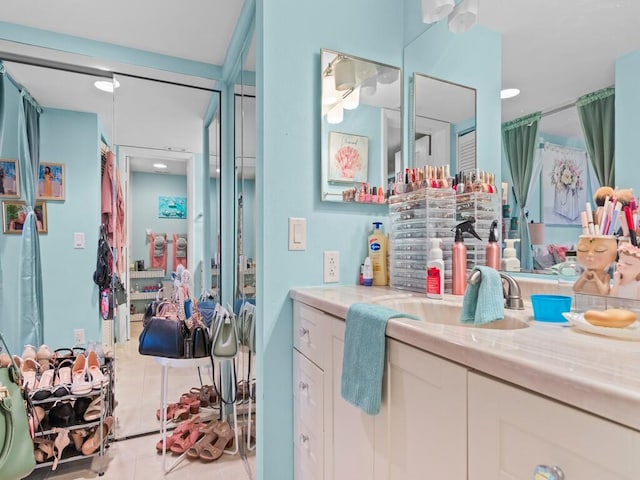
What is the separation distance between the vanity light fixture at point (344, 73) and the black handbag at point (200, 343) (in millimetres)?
1404

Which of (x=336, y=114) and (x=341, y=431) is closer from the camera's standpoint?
(x=341, y=431)

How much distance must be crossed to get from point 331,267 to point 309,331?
1.13ft

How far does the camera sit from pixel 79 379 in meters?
1.88

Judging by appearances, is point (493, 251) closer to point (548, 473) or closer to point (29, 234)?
point (548, 473)

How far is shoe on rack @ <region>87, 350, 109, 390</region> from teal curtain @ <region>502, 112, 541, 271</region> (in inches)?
81.5

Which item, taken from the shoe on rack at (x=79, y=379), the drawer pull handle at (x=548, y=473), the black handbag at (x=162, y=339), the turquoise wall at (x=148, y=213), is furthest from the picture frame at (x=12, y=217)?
the drawer pull handle at (x=548, y=473)

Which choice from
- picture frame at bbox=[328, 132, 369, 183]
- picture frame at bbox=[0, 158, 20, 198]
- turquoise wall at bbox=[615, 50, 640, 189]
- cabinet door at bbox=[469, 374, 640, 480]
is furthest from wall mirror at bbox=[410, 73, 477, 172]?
picture frame at bbox=[0, 158, 20, 198]

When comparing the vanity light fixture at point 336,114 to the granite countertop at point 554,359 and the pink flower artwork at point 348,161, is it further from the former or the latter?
the granite countertop at point 554,359

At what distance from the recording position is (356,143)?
1648 millimetres

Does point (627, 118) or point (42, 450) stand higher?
point (627, 118)

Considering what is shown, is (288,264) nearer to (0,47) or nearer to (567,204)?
(567,204)

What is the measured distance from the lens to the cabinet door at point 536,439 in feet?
1.48

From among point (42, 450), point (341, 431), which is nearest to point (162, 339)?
point (42, 450)

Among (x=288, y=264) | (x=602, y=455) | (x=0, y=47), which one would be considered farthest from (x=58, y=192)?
(x=602, y=455)
